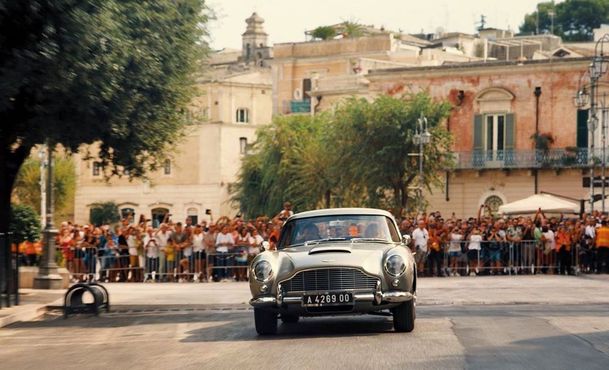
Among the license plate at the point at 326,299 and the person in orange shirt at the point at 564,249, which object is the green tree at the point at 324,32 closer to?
the person in orange shirt at the point at 564,249

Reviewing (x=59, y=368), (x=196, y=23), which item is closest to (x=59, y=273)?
(x=196, y=23)

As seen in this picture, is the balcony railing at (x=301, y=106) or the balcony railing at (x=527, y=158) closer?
the balcony railing at (x=527, y=158)

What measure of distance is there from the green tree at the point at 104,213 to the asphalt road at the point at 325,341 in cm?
7879

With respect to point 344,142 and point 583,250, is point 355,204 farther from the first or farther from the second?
point 583,250

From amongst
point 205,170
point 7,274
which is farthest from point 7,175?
point 205,170

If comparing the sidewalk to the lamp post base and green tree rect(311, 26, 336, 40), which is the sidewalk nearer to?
the lamp post base

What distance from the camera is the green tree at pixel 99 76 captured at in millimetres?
21562

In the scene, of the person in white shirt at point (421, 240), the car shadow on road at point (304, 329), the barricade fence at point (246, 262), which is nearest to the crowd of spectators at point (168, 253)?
the barricade fence at point (246, 262)

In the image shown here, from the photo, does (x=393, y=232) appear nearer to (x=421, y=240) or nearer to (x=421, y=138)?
(x=421, y=240)

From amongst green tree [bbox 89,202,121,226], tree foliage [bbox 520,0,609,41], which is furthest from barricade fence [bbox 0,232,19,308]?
tree foliage [bbox 520,0,609,41]

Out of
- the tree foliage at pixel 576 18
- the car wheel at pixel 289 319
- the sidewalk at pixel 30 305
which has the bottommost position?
the sidewalk at pixel 30 305

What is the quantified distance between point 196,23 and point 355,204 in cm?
4050

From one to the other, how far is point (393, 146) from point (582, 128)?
9.48 metres

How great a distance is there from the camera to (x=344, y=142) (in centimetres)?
6581
